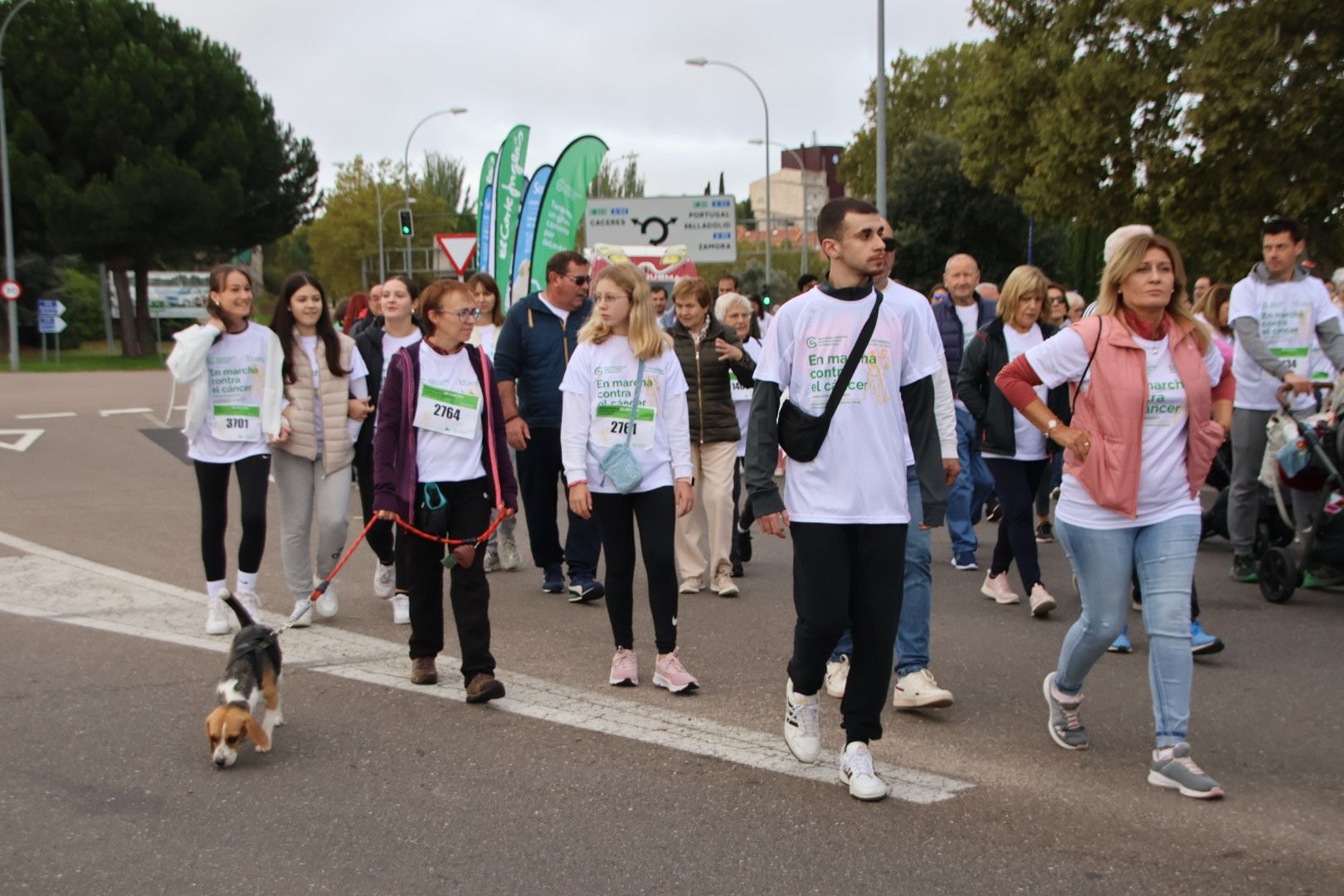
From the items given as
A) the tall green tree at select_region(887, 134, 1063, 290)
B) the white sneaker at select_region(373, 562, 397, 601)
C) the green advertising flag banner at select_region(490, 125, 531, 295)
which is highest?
the tall green tree at select_region(887, 134, 1063, 290)

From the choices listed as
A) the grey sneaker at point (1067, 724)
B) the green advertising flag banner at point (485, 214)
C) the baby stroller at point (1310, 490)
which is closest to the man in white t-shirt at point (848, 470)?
the grey sneaker at point (1067, 724)

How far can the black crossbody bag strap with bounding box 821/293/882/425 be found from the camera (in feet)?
15.4

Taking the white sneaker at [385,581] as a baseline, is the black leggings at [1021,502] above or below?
above

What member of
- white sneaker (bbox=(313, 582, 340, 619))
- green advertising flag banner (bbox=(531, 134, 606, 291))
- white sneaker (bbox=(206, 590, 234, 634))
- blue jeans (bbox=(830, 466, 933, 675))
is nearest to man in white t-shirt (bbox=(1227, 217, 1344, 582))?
blue jeans (bbox=(830, 466, 933, 675))

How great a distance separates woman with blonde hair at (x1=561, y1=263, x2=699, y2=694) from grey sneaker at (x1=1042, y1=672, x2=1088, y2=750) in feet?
5.11

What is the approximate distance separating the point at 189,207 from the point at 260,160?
4988 millimetres

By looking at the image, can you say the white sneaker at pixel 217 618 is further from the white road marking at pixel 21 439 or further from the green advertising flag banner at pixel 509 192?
the green advertising flag banner at pixel 509 192

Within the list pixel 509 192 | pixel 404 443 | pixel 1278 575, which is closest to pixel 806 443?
pixel 404 443

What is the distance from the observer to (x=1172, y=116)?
26297 mm

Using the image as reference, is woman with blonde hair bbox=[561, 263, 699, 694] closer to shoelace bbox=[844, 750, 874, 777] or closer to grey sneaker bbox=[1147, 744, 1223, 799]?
shoelace bbox=[844, 750, 874, 777]

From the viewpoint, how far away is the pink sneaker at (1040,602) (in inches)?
299

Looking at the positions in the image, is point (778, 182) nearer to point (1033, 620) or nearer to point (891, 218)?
point (891, 218)

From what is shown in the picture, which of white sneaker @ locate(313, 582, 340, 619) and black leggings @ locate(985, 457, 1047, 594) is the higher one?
black leggings @ locate(985, 457, 1047, 594)

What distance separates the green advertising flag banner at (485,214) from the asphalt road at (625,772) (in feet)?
53.9
